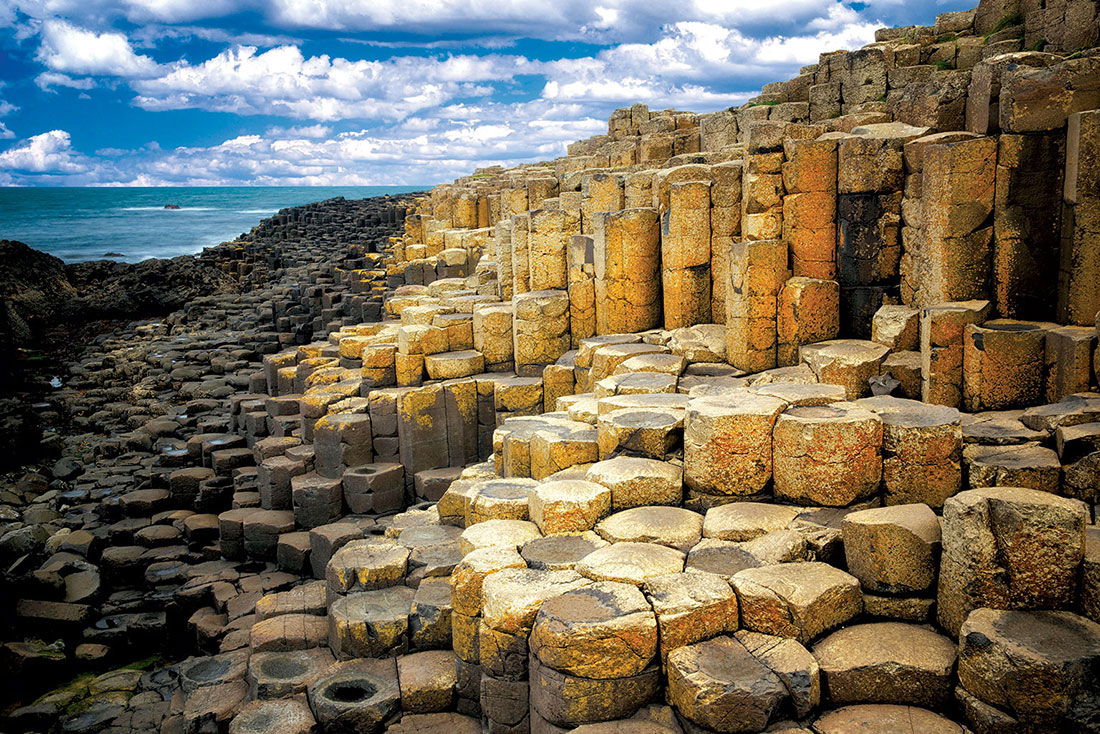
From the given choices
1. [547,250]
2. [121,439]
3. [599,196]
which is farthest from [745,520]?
[121,439]

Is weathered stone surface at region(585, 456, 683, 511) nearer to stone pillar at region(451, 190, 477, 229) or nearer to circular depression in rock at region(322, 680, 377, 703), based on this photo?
circular depression in rock at region(322, 680, 377, 703)

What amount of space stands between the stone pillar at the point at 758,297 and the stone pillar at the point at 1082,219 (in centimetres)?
327

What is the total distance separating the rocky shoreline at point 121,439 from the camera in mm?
12055

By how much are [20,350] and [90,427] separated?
10078 mm

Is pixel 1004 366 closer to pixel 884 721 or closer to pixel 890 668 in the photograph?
pixel 890 668

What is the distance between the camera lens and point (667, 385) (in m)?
10.2

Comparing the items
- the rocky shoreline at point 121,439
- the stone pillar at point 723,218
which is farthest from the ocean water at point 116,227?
the stone pillar at point 723,218

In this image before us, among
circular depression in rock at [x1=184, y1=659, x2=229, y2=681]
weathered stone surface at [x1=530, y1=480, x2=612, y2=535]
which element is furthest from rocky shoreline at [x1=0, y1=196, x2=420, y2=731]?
weathered stone surface at [x1=530, y1=480, x2=612, y2=535]

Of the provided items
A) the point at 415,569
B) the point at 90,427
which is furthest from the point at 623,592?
the point at 90,427

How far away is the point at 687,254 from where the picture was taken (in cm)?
1231

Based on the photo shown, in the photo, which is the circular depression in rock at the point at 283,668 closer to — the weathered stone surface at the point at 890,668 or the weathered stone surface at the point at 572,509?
the weathered stone surface at the point at 572,509

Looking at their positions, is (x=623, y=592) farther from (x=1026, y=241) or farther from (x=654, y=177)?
(x=654, y=177)

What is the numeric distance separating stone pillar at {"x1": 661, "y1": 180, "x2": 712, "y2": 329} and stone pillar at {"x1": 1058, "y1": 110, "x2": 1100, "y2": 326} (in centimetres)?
498

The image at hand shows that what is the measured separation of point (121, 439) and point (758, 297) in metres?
16.6
